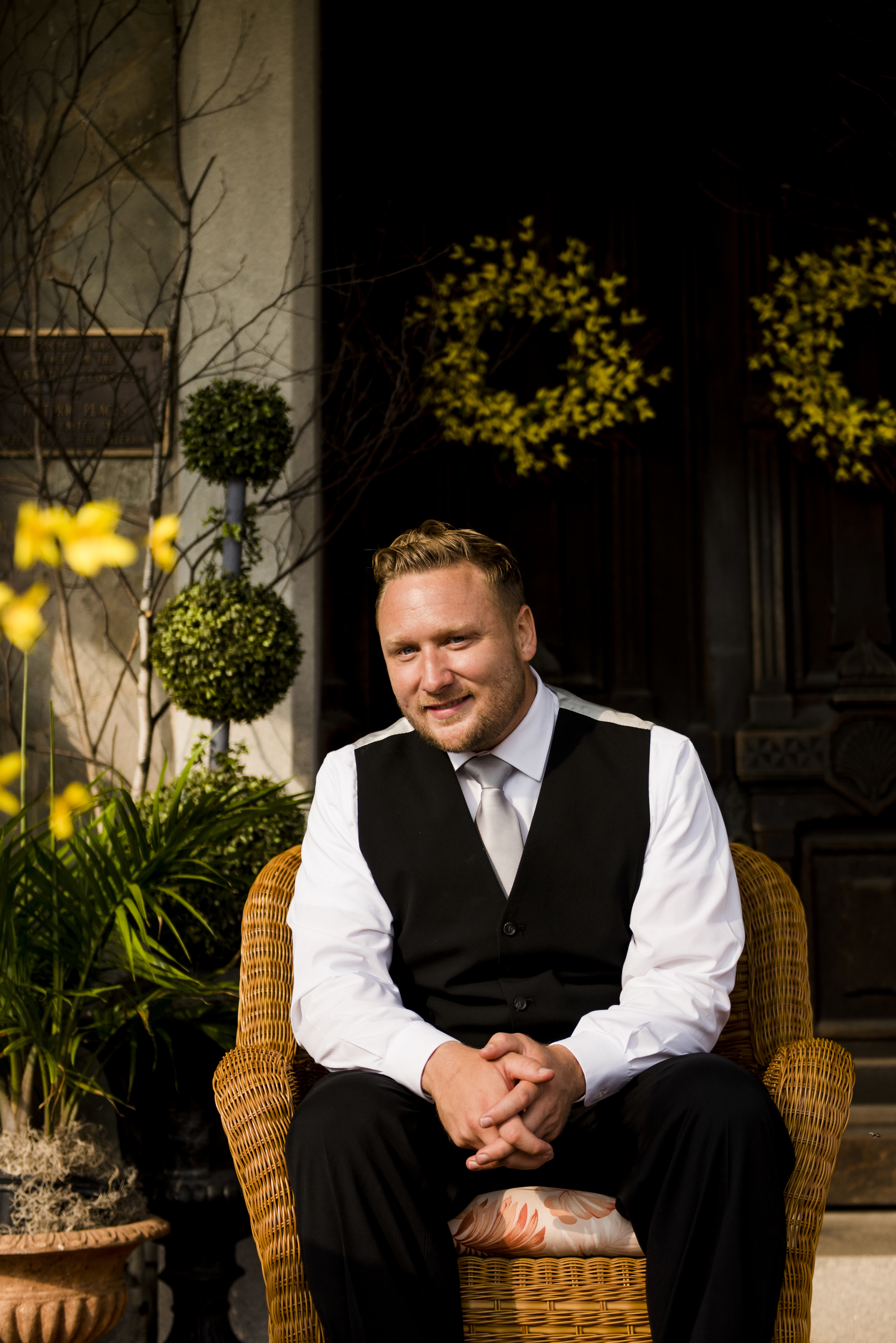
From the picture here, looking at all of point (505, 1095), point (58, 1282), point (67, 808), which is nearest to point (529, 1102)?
point (505, 1095)

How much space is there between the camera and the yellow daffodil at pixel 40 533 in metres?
2.93

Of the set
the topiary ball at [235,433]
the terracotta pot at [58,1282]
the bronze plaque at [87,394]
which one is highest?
the bronze plaque at [87,394]

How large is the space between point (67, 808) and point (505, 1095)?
1.76 metres

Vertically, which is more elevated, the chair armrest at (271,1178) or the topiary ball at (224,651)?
the topiary ball at (224,651)

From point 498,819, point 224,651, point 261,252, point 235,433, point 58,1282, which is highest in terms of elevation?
point 261,252

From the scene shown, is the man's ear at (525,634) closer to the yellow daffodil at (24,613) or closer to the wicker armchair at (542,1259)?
the wicker armchair at (542,1259)

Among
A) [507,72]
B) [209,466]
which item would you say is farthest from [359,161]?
[209,466]

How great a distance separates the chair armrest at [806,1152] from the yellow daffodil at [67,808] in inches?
54.8

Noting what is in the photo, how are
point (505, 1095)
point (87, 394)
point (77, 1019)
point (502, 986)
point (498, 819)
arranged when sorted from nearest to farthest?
point (505, 1095), point (502, 986), point (498, 819), point (77, 1019), point (87, 394)

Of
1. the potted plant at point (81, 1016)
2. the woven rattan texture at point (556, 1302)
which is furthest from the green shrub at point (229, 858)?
the woven rattan texture at point (556, 1302)

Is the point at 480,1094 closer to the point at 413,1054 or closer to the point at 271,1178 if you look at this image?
the point at 413,1054

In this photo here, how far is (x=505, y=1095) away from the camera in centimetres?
161

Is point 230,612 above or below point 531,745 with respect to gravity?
above

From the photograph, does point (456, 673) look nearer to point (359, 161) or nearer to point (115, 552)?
point (115, 552)
